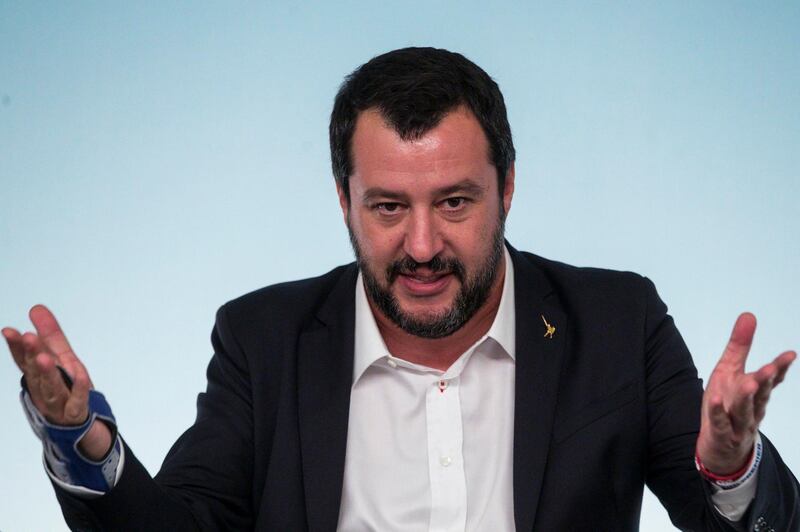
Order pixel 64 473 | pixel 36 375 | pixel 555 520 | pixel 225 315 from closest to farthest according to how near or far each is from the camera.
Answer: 1. pixel 36 375
2. pixel 64 473
3. pixel 555 520
4. pixel 225 315

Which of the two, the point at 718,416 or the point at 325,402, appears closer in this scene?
the point at 718,416

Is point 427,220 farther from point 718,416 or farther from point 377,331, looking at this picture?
point 718,416

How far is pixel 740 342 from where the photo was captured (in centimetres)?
201

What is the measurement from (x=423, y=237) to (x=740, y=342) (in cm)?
83

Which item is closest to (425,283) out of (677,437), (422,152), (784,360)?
(422,152)

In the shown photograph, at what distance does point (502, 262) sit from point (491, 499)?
2.05 ft

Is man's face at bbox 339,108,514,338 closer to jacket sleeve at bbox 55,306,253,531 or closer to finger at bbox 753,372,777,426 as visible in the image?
jacket sleeve at bbox 55,306,253,531

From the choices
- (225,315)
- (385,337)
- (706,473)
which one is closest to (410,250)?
(385,337)

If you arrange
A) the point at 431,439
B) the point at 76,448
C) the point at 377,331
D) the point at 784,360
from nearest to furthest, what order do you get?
the point at 784,360 < the point at 76,448 < the point at 431,439 < the point at 377,331

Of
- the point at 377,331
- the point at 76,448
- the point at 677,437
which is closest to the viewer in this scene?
the point at 76,448

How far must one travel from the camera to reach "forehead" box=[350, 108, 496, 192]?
2592 millimetres

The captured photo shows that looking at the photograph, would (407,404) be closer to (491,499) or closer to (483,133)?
Answer: (491,499)

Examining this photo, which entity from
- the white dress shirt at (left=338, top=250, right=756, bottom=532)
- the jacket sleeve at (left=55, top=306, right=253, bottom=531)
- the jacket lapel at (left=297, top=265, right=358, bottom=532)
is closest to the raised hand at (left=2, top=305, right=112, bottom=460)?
the jacket sleeve at (left=55, top=306, right=253, bottom=531)

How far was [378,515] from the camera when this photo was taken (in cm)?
264
